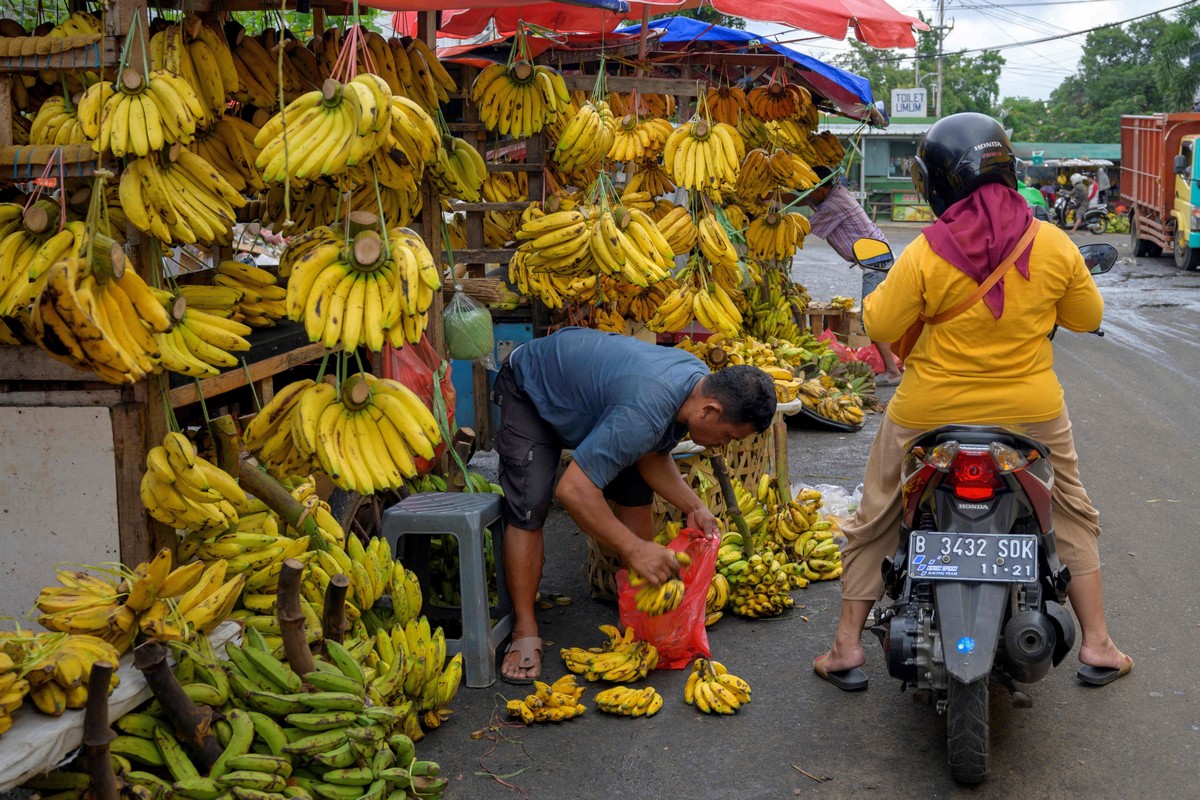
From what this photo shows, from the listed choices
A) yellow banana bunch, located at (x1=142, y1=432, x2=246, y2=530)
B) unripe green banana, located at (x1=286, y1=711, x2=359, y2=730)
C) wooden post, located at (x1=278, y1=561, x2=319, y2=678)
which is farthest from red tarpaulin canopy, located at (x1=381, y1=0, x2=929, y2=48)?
unripe green banana, located at (x1=286, y1=711, x2=359, y2=730)

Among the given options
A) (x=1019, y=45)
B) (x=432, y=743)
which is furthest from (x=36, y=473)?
(x=1019, y=45)

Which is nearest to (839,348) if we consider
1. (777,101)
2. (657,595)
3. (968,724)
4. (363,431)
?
(777,101)

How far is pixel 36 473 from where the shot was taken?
3.53 m

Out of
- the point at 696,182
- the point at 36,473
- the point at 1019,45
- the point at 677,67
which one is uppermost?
the point at 1019,45

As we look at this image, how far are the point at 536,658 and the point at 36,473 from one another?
1.89 metres

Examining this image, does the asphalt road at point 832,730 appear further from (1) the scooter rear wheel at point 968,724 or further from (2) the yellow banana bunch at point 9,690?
(2) the yellow banana bunch at point 9,690

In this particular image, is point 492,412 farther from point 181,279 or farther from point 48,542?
point 48,542

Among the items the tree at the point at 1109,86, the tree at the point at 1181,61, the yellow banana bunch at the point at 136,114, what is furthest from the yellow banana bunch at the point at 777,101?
the tree at the point at 1109,86

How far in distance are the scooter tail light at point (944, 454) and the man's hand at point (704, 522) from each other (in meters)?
1.14

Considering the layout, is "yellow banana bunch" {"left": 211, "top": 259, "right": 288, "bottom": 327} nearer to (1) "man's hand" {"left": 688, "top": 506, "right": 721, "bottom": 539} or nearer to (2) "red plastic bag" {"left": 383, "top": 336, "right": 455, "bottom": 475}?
(2) "red plastic bag" {"left": 383, "top": 336, "right": 455, "bottom": 475}

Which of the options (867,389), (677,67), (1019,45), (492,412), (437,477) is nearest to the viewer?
(437,477)

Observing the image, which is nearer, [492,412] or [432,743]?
[432,743]

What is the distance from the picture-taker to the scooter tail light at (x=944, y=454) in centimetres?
354

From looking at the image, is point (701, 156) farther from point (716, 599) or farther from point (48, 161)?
point (48, 161)
